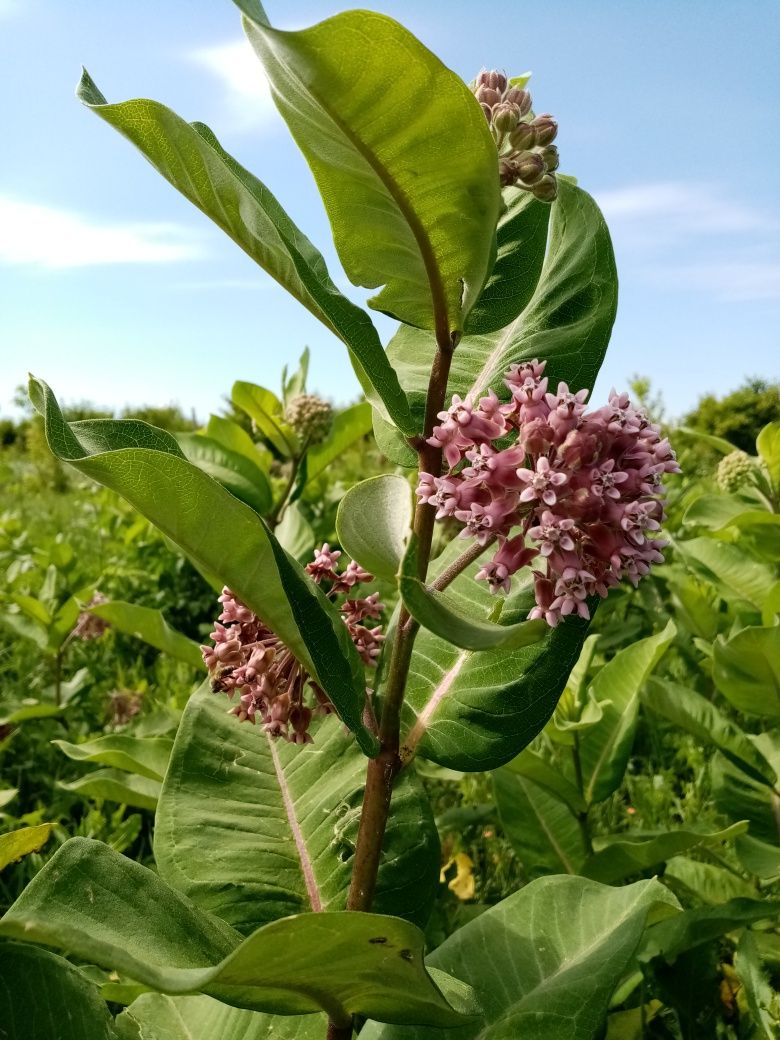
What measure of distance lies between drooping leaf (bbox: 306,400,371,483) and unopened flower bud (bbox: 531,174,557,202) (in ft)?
6.89

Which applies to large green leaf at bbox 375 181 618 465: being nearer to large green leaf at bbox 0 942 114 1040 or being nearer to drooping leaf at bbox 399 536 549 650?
drooping leaf at bbox 399 536 549 650

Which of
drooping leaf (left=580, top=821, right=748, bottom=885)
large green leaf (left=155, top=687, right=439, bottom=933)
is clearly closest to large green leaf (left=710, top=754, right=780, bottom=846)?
drooping leaf (left=580, top=821, right=748, bottom=885)

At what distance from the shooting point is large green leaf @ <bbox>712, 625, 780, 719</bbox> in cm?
227

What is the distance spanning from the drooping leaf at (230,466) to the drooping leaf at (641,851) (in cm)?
164

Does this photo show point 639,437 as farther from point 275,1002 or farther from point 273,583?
point 275,1002

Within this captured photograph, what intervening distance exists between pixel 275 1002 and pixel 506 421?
2.50 feet

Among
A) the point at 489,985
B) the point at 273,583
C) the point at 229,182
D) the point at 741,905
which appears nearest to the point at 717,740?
the point at 741,905

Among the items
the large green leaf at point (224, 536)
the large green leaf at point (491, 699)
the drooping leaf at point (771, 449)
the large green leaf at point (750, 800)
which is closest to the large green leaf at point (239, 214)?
the large green leaf at point (224, 536)

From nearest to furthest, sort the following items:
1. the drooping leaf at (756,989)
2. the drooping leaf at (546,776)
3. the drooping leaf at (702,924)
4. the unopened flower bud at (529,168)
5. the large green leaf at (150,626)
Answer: the unopened flower bud at (529,168) < the drooping leaf at (756,989) < the drooping leaf at (702,924) < the drooping leaf at (546,776) < the large green leaf at (150,626)

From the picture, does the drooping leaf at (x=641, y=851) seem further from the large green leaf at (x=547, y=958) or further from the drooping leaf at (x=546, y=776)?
the large green leaf at (x=547, y=958)

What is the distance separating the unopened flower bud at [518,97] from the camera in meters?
1.30

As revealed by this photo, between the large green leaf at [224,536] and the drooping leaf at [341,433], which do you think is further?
the drooping leaf at [341,433]

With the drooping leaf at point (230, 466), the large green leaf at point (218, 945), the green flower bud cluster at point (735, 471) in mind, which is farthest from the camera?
the green flower bud cluster at point (735, 471)

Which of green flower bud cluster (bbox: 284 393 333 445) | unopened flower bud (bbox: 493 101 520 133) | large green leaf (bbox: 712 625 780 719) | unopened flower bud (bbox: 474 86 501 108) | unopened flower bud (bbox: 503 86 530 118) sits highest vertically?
unopened flower bud (bbox: 503 86 530 118)
